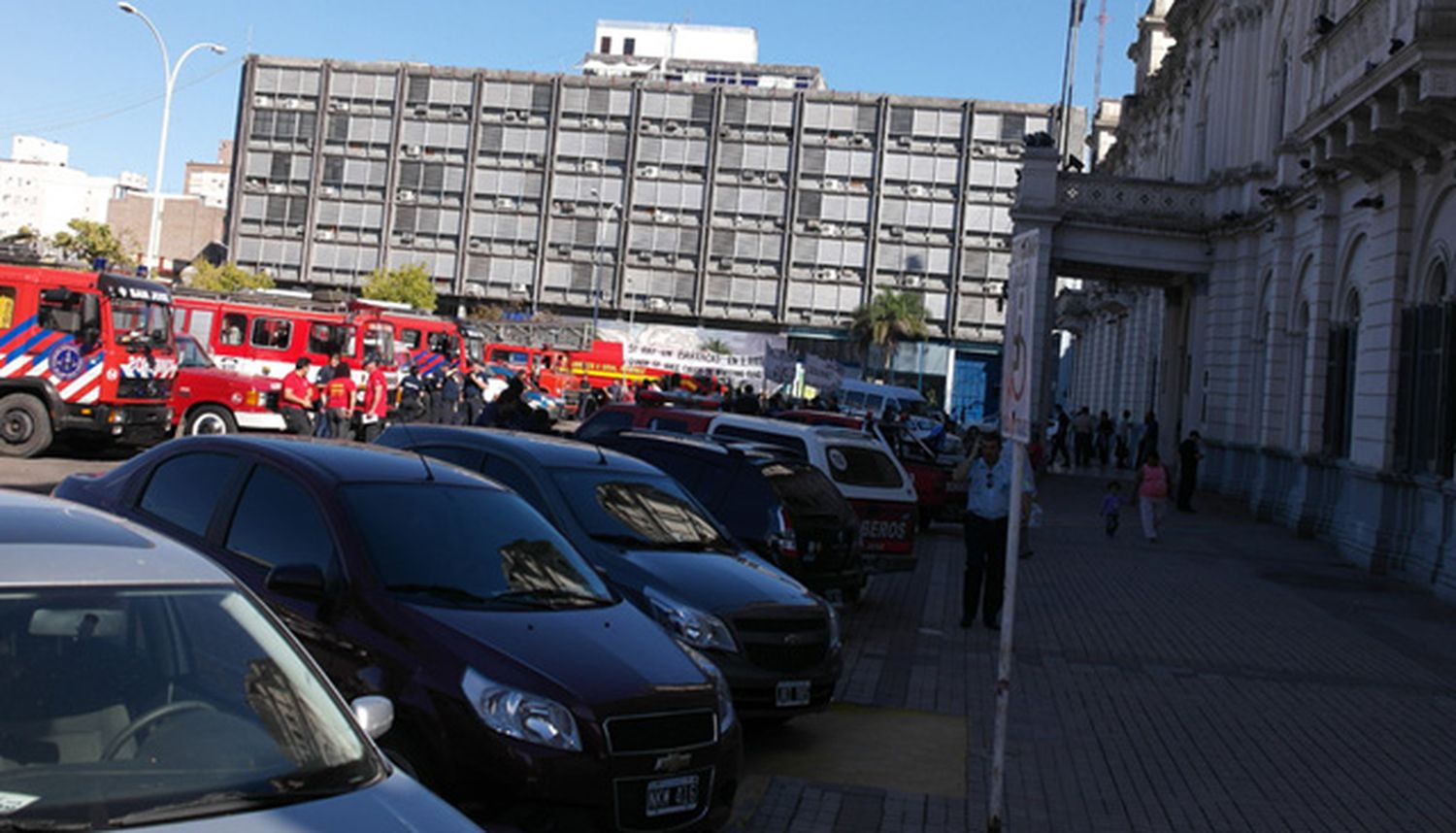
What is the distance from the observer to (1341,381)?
24219 mm

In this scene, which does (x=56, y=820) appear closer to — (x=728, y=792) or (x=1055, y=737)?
(x=728, y=792)

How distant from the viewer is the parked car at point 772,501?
1176 cm

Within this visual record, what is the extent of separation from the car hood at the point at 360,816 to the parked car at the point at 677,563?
451 centimetres

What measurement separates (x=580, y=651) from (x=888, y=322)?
80.2 metres

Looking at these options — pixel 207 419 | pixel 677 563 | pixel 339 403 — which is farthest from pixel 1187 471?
pixel 677 563

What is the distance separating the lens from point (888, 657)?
12422 millimetres

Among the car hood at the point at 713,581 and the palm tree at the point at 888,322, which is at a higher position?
the palm tree at the point at 888,322

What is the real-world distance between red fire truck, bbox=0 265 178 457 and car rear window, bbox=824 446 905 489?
1196 cm

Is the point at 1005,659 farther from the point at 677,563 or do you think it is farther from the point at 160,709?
the point at 160,709

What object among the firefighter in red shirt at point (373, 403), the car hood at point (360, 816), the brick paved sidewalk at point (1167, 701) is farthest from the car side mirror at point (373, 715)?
the firefighter in red shirt at point (373, 403)

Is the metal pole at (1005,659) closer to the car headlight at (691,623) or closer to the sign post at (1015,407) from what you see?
the sign post at (1015,407)

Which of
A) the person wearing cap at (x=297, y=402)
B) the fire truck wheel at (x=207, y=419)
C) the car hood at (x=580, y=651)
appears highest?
the person wearing cap at (x=297, y=402)

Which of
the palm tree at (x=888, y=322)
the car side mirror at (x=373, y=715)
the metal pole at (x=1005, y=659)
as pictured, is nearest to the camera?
the car side mirror at (x=373, y=715)

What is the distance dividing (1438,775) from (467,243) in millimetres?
83372
